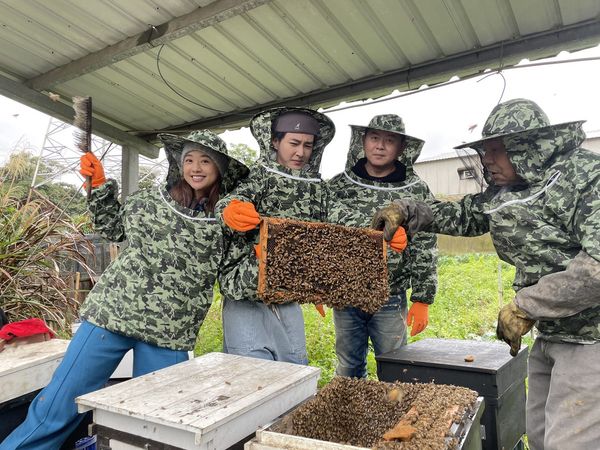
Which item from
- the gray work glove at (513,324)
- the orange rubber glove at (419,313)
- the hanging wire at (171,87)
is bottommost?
the orange rubber glove at (419,313)

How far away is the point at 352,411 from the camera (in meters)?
1.92

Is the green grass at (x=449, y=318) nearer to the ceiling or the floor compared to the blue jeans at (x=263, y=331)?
nearer to the floor

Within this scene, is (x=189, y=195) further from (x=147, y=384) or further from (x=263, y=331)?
(x=147, y=384)

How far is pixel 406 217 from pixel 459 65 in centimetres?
159

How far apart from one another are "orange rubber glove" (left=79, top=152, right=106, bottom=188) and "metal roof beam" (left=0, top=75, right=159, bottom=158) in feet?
5.28

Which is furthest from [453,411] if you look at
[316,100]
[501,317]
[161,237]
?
[316,100]

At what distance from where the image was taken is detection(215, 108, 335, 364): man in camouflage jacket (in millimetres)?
2785

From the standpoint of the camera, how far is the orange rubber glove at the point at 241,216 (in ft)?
8.24

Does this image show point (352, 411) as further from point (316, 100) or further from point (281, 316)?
point (316, 100)

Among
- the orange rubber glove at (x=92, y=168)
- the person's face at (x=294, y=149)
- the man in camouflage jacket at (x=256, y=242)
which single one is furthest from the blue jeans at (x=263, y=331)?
the orange rubber glove at (x=92, y=168)

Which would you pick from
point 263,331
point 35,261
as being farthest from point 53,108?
point 263,331

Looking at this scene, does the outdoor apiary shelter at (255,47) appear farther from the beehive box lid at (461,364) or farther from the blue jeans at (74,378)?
the beehive box lid at (461,364)

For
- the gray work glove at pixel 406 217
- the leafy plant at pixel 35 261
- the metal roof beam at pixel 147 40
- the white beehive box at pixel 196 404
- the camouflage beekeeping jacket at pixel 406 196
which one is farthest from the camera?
the leafy plant at pixel 35 261

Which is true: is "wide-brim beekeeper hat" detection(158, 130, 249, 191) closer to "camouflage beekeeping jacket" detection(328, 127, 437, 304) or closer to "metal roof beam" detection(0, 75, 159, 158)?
"camouflage beekeeping jacket" detection(328, 127, 437, 304)
